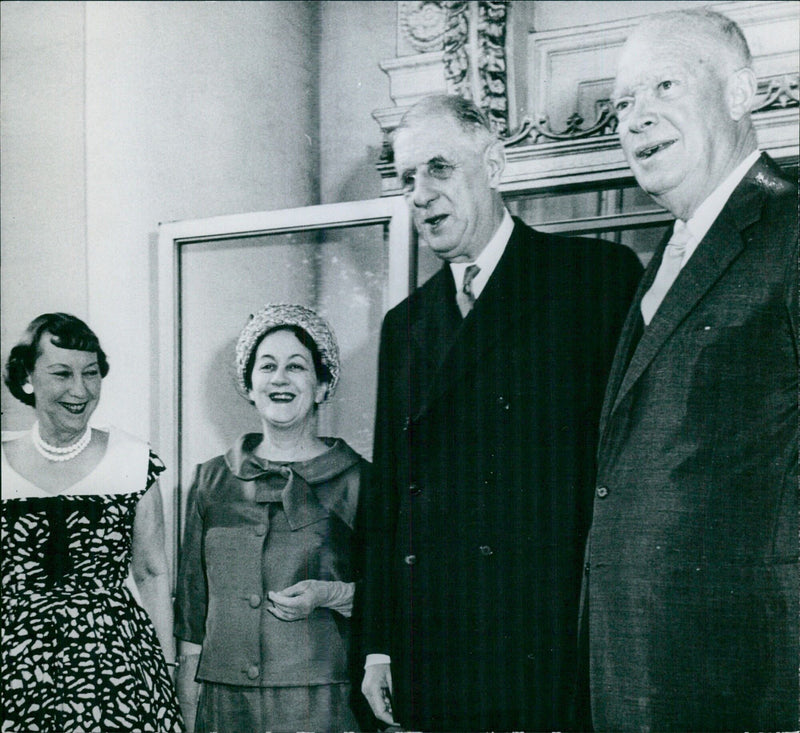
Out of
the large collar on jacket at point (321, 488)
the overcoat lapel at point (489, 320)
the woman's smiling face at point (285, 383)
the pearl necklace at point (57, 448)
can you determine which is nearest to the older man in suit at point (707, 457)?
the overcoat lapel at point (489, 320)

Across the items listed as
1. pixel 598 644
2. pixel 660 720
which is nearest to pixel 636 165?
pixel 598 644

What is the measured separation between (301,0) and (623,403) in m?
Answer: 1.33

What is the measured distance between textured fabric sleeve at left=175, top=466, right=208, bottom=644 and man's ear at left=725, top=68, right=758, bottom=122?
1.47 m

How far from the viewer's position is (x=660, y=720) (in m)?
1.92

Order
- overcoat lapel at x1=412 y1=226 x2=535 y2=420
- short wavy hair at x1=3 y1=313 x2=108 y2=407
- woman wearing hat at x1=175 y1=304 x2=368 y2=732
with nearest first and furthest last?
overcoat lapel at x1=412 y1=226 x2=535 y2=420
woman wearing hat at x1=175 y1=304 x2=368 y2=732
short wavy hair at x1=3 y1=313 x2=108 y2=407

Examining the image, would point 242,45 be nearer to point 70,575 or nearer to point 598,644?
point 70,575

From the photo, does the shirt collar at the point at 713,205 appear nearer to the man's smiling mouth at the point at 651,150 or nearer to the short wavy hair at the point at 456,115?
the man's smiling mouth at the point at 651,150

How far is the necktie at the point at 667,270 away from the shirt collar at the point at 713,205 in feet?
0.04

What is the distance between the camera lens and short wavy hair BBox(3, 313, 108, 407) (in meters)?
2.49

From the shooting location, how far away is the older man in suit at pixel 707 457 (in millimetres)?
1893

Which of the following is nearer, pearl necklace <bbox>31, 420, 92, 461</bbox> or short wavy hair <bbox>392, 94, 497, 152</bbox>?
short wavy hair <bbox>392, 94, 497, 152</bbox>

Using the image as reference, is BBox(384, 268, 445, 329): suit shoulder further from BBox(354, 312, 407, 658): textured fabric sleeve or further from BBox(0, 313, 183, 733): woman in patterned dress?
BBox(0, 313, 183, 733): woman in patterned dress

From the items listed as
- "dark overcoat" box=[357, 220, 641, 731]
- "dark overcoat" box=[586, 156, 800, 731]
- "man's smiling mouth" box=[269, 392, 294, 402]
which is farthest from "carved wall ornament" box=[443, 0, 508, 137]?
"man's smiling mouth" box=[269, 392, 294, 402]

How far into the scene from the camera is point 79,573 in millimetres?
2342
